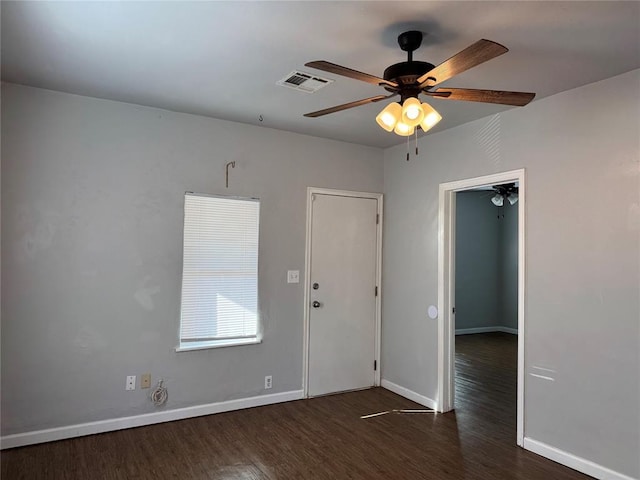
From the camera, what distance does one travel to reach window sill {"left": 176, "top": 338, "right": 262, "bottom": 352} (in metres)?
3.69

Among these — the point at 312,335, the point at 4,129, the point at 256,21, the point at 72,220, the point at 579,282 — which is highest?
the point at 256,21

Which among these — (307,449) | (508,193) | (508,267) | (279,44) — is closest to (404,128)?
(279,44)

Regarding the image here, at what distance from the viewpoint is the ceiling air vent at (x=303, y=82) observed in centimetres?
284

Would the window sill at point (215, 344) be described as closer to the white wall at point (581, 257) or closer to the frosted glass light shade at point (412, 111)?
the white wall at point (581, 257)

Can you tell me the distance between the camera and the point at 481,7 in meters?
2.02

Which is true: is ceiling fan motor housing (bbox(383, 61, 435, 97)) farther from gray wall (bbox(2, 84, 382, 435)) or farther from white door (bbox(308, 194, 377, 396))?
white door (bbox(308, 194, 377, 396))

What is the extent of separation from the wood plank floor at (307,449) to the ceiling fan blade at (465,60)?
2.45m

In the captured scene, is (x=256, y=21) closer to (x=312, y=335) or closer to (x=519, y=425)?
(x=312, y=335)

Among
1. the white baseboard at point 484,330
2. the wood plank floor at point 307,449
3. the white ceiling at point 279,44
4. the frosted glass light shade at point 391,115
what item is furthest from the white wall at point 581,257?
the white baseboard at point 484,330

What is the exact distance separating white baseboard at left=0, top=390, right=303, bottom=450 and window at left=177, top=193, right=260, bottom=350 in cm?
55

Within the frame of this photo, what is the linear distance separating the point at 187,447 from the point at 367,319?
2236 mm

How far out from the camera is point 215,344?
3818mm

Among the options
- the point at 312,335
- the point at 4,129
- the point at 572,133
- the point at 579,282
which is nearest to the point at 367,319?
the point at 312,335

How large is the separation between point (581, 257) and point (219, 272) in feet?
9.45
